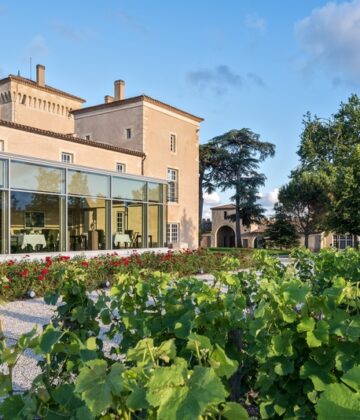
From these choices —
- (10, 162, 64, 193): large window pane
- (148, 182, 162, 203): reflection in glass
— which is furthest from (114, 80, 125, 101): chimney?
(10, 162, 64, 193): large window pane

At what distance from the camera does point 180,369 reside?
1075 millimetres

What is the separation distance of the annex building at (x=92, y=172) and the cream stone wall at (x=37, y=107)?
7 cm

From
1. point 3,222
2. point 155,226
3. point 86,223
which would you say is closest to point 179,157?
point 155,226

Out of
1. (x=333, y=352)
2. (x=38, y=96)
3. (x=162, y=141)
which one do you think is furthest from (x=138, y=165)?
(x=333, y=352)

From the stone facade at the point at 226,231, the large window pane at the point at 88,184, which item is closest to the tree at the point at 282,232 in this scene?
the stone facade at the point at 226,231

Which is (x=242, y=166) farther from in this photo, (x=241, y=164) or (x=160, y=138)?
(x=160, y=138)

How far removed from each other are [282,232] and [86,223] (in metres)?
24.0

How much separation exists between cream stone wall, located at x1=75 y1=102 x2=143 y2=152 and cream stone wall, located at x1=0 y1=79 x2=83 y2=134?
274 cm

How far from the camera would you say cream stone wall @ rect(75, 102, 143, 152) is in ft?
86.2

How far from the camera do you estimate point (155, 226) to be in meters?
18.6

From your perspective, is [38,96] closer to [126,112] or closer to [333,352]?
[126,112]

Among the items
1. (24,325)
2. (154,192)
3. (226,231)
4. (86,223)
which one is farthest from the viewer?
(226,231)

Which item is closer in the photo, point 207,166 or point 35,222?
point 35,222

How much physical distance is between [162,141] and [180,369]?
26827mm
